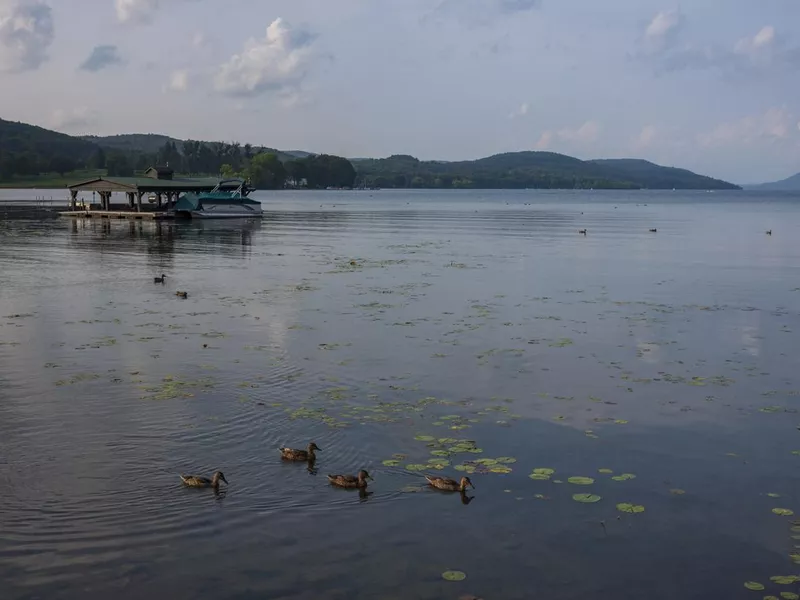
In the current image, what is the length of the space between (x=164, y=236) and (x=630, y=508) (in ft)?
192

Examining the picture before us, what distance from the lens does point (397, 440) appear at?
15.1 meters

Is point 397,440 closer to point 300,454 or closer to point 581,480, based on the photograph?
point 300,454

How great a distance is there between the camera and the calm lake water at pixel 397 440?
1059 cm

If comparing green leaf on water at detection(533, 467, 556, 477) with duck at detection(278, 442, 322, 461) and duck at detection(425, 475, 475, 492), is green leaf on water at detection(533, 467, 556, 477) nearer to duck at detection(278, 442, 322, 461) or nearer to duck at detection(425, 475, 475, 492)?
duck at detection(425, 475, 475, 492)

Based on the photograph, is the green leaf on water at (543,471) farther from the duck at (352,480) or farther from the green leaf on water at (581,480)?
the duck at (352,480)

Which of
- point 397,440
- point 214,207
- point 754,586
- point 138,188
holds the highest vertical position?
point 138,188

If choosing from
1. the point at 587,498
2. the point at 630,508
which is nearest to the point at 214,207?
the point at 587,498

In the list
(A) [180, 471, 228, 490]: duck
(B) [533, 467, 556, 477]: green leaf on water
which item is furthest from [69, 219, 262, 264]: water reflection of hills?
(B) [533, 467, 556, 477]: green leaf on water

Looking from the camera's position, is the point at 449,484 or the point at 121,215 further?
the point at 121,215

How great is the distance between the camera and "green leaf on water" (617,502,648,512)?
12289mm

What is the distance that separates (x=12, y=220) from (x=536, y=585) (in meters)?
88.2

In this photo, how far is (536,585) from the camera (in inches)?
403

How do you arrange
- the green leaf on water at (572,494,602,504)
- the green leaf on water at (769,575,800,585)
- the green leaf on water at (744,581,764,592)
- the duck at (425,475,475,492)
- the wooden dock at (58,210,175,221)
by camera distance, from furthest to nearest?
the wooden dock at (58,210,175,221) < the duck at (425,475,475,492) < the green leaf on water at (572,494,602,504) < the green leaf on water at (769,575,800,585) < the green leaf on water at (744,581,764,592)

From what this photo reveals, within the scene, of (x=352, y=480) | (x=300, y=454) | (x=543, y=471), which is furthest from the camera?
(x=300, y=454)
